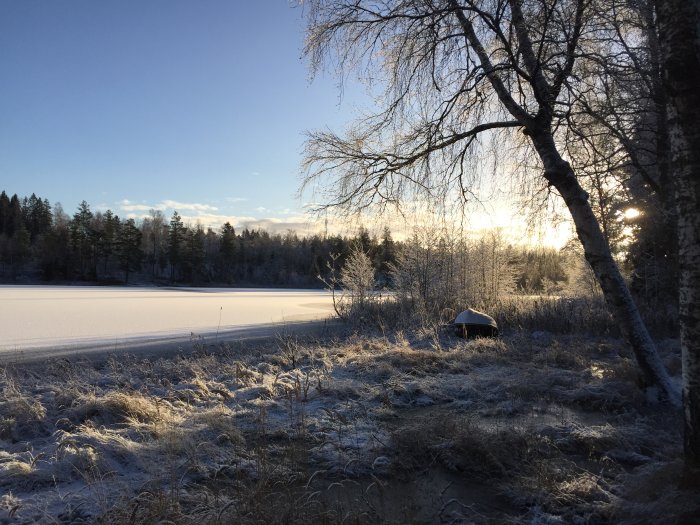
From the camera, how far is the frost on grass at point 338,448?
3.14m

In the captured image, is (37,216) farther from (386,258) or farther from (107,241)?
(386,258)

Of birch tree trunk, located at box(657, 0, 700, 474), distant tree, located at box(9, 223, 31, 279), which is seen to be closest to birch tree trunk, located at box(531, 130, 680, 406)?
birch tree trunk, located at box(657, 0, 700, 474)

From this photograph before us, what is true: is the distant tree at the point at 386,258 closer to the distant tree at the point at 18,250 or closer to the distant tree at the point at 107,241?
the distant tree at the point at 107,241

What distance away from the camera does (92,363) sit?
827 centimetres

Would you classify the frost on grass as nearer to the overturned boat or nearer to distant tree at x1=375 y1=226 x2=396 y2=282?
the overturned boat

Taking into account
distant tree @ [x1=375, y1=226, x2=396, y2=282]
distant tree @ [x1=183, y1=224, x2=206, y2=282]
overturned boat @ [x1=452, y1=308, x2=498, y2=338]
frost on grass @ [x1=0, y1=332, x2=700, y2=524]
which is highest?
distant tree @ [x1=183, y1=224, x2=206, y2=282]

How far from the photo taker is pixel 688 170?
308 centimetres

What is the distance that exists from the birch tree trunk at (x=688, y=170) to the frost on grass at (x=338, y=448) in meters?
0.52

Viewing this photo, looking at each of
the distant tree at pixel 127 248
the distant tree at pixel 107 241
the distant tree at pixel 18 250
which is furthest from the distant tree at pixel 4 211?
the distant tree at pixel 127 248

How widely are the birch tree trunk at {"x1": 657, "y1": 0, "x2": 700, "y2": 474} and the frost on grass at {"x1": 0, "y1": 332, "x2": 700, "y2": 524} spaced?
52 centimetres

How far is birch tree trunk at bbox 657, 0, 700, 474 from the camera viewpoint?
3.05 metres

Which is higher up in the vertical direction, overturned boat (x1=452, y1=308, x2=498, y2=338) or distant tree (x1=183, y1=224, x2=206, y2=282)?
distant tree (x1=183, y1=224, x2=206, y2=282)

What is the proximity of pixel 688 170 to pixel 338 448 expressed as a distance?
3592mm

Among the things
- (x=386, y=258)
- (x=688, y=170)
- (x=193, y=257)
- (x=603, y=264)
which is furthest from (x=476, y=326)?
(x=193, y=257)
